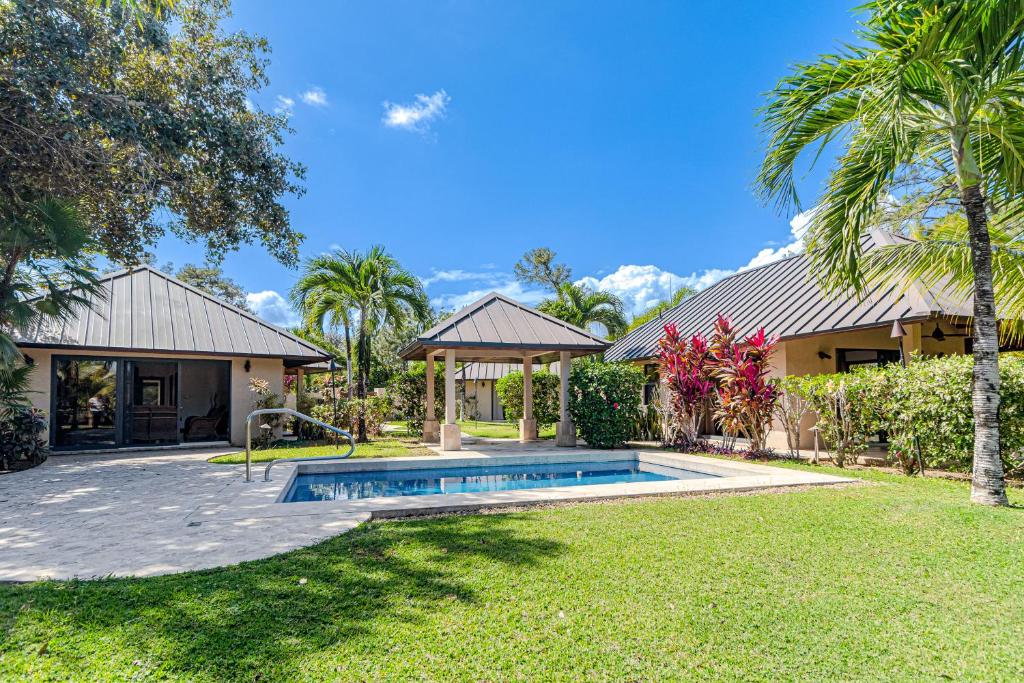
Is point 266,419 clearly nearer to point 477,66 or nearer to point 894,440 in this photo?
point 477,66

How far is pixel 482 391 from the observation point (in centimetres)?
3606

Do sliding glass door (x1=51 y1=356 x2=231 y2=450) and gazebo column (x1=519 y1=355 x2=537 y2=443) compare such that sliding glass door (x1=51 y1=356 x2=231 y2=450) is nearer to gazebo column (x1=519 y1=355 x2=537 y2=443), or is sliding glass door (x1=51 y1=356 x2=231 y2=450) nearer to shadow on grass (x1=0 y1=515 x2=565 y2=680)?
gazebo column (x1=519 y1=355 x2=537 y2=443)

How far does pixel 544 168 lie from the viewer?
90.1 ft

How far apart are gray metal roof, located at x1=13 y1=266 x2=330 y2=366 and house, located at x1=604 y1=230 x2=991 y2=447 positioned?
501 inches

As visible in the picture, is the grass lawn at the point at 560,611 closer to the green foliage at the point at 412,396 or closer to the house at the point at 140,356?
the house at the point at 140,356

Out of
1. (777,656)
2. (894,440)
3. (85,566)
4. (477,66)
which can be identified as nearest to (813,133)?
(894,440)

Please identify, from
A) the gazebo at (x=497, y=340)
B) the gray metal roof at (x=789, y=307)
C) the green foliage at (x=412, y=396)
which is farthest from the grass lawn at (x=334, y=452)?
the gray metal roof at (x=789, y=307)

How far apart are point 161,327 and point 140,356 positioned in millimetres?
984

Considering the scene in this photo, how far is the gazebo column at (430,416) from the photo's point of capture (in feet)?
56.0

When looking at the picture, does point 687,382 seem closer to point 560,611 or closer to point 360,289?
A: point 360,289

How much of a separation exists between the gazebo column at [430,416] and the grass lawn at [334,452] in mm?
732

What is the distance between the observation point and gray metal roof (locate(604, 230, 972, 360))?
11484 mm

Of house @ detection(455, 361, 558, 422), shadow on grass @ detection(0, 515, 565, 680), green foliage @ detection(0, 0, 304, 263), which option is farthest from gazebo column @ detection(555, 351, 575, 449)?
house @ detection(455, 361, 558, 422)

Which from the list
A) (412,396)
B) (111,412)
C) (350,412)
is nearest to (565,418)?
(412,396)
